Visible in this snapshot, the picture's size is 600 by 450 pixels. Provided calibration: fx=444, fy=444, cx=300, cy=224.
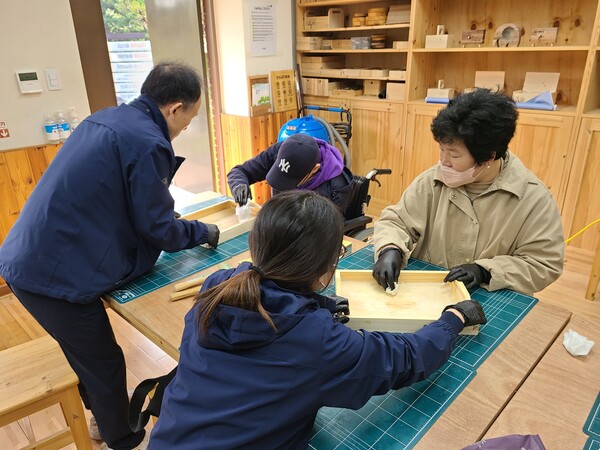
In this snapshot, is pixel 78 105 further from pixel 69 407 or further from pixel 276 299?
pixel 276 299

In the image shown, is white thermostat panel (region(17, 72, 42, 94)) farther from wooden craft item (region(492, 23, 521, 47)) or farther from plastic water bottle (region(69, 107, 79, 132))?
wooden craft item (region(492, 23, 521, 47))

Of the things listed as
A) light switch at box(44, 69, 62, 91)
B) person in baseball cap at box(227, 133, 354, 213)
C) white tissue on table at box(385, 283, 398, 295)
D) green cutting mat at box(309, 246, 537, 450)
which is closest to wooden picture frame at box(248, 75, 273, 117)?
light switch at box(44, 69, 62, 91)

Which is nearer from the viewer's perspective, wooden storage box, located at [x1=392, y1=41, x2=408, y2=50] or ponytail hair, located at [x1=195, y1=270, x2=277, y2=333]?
ponytail hair, located at [x1=195, y1=270, x2=277, y2=333]

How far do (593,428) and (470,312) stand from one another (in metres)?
0.36

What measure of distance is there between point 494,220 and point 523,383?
0.65 metres

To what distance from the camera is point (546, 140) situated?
3215 mm

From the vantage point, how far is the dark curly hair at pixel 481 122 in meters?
1.43

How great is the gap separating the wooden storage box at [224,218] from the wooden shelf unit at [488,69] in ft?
7.25

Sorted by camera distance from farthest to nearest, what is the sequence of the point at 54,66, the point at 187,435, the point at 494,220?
the point at 54,66
the point at 494,220
the point at 187,435

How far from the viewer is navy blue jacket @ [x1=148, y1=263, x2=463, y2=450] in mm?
838

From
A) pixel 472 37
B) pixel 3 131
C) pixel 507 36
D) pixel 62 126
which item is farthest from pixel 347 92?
pixel 3 131

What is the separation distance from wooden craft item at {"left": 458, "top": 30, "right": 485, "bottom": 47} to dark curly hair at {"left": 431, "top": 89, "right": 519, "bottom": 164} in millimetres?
2389

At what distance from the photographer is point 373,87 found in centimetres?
420

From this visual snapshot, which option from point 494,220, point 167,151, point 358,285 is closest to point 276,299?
point 358,285
